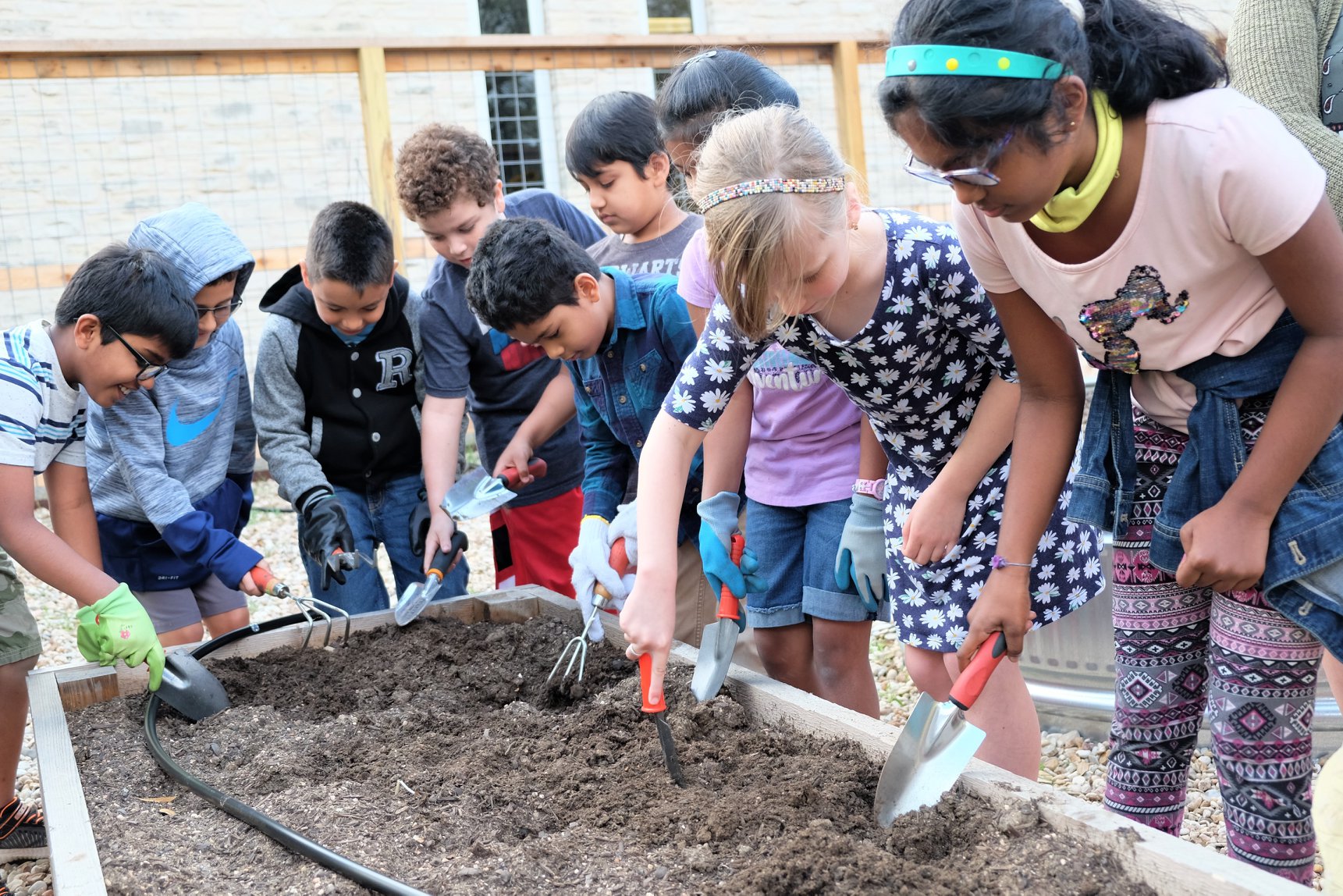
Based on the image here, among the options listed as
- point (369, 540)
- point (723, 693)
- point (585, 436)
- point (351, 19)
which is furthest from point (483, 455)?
point (351, 19)

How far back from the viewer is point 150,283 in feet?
8.23

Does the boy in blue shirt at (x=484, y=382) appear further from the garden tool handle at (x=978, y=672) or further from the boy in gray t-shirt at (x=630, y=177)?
the garden tool handle at (x=978, y=672)

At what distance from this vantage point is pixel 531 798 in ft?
5.88

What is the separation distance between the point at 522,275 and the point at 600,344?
0.83ft

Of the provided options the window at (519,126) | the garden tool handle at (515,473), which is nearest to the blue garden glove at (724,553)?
the garden tool handle at (515,473)

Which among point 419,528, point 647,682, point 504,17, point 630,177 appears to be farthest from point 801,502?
point 504,17

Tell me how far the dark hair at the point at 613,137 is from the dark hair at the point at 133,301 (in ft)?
3.23

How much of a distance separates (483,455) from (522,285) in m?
1.13

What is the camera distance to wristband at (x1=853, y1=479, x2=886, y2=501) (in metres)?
2.04

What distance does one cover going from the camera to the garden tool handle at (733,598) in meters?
2.00

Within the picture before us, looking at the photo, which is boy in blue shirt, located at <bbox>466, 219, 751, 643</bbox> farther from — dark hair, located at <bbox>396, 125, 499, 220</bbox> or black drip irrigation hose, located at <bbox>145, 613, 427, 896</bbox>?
black drip irrigation hose, located at <bbox>145, 613, 427, 896</bbox>

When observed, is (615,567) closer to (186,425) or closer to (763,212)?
(763,212)

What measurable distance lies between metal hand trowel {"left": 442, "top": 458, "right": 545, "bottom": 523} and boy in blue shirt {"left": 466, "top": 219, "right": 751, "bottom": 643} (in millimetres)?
262

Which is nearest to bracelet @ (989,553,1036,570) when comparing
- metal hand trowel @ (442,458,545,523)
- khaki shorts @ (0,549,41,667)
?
metal hand trowel @ (442,458,545,523)
